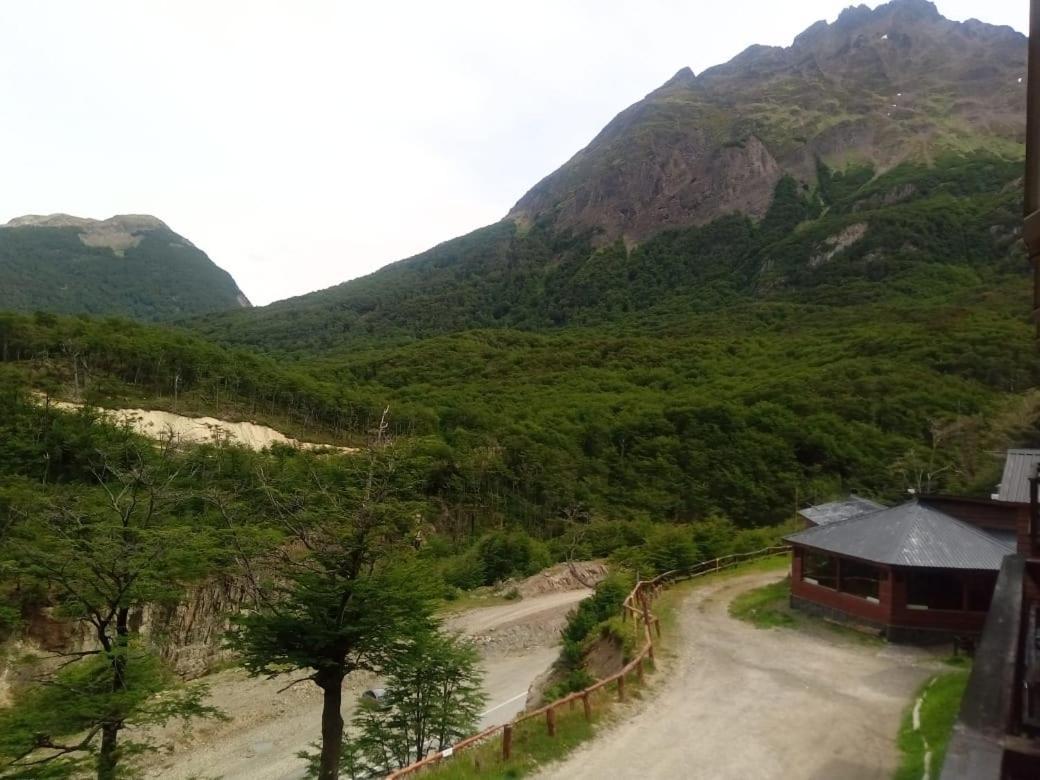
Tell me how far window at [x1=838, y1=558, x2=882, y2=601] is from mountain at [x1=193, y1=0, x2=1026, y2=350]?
331ft

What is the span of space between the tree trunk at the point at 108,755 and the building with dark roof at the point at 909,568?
1717cm

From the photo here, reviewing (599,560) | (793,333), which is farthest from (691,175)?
(599,560)

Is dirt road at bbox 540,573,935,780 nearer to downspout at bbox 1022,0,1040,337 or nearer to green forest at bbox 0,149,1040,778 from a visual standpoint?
green forest at bbox 0,149,1040,778

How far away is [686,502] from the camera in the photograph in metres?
51.1

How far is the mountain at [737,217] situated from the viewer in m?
122

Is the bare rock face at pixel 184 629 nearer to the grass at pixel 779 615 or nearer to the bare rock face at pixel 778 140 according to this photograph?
the grass at pixel 779 615

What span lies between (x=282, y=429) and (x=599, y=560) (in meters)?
28.7

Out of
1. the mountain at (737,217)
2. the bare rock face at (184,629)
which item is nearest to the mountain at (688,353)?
the mountain at (737,217)

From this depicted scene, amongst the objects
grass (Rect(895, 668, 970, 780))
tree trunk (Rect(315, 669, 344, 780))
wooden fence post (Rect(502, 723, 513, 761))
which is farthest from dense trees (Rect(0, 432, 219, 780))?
grass (Rect(895, 668, 970, 780))

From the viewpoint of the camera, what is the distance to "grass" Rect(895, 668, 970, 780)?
942 centimetres

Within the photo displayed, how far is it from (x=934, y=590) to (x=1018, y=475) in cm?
369

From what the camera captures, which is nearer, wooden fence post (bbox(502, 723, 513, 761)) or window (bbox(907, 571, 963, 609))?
wooden fence post (bbox(502, 723, 513, 761))

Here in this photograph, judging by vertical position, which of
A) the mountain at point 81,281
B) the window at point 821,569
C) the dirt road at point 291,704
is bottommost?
the dirt road at point 291,704

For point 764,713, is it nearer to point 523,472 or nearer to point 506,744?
point 506,744
